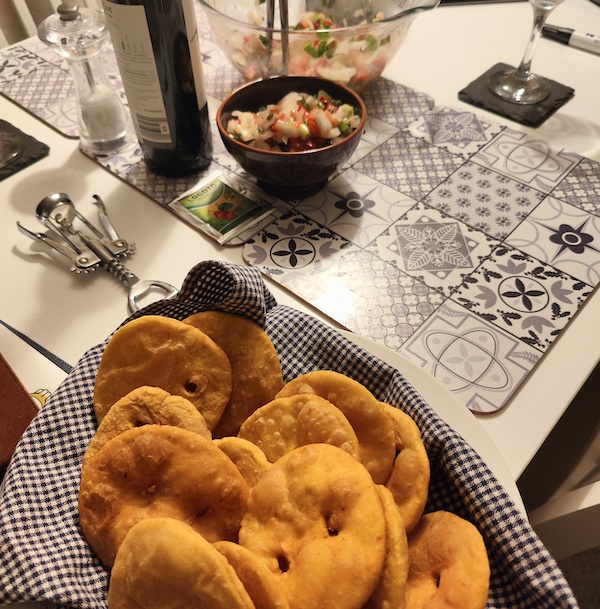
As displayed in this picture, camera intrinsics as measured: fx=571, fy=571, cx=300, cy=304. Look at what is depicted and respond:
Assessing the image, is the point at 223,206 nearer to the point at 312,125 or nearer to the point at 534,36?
the point at 312,125

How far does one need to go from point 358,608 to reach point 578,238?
0.70 metres

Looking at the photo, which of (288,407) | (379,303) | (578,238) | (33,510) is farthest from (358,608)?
(578,238)

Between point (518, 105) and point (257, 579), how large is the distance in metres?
1.09

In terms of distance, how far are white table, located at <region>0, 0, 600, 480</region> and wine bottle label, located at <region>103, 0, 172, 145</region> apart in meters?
0.12

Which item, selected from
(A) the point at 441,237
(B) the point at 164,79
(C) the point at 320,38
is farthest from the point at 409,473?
(C) the point at 320,38

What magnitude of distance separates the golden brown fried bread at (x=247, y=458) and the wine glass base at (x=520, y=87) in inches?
39.0

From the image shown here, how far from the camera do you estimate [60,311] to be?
0.80 meters

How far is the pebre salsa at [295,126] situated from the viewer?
3.00 feet

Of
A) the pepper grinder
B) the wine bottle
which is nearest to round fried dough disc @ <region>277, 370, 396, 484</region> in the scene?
the wine bottle

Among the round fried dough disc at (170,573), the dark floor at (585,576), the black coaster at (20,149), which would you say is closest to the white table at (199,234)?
the black coaster at (20,149)

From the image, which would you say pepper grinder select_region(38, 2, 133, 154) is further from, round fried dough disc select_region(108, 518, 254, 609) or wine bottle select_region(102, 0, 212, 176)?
round fried dough disc select_region(108, 518, 254, 609)

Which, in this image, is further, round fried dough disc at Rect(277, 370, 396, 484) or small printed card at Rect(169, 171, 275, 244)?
small printed card at Rect(169, 171, 275, 244)

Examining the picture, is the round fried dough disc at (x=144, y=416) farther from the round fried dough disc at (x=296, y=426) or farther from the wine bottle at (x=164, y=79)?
the wine bottle at (x=164, y=79)

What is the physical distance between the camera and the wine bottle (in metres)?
0.82
